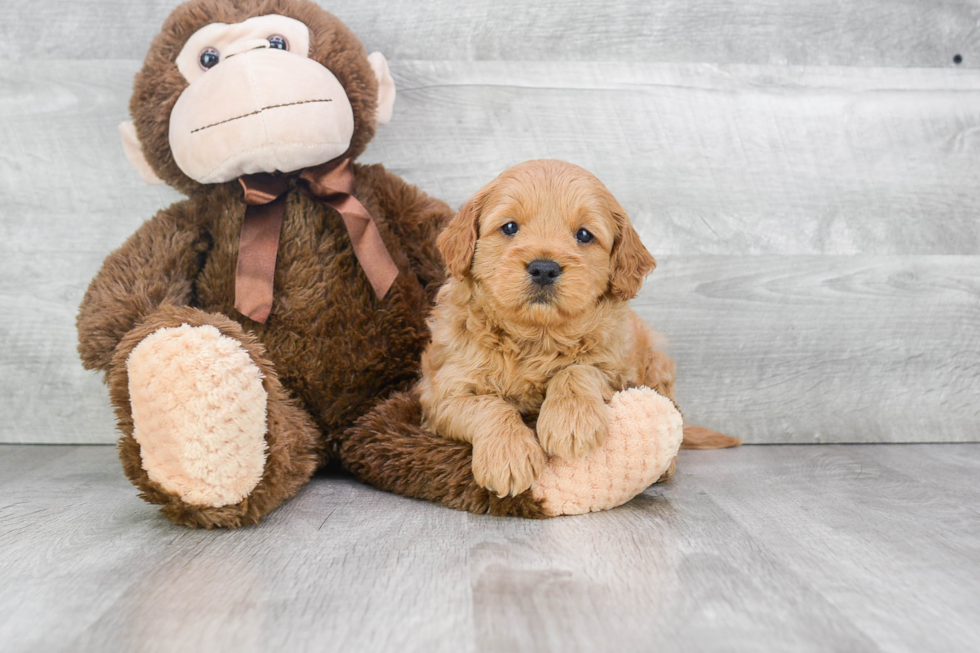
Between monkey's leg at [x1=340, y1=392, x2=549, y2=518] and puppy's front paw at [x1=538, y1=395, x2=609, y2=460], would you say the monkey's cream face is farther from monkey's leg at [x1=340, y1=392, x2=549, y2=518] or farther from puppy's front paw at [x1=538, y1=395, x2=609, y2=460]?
puppy's front paw at [x1=538, y1=395, x2=609, y2=460]

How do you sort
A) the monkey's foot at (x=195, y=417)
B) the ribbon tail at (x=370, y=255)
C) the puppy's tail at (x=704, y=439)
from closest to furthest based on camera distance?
the monkey's foot at (x=195, y=417)
the ribbon tail at (x=370, y=255)
the puppy's tail at (x=704, y=439)

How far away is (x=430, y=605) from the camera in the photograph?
980 mm

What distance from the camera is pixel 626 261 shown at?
141cm

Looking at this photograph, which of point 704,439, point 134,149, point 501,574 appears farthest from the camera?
point 704,439

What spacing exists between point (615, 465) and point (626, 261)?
1.25ft

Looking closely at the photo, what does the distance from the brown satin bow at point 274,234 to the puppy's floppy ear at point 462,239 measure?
225mm

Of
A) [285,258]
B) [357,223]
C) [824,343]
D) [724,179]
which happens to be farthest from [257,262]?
[824,343]

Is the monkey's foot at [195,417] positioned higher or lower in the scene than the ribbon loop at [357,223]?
lower

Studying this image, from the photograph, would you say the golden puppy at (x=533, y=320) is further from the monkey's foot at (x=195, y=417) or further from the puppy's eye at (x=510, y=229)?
the monkey's foot at (x=195, y=417)

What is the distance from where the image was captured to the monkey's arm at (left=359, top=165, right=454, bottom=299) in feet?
5.79

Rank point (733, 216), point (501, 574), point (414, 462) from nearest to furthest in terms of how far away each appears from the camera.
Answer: point (501, 574) < point (414, 462) < point (733, 216)

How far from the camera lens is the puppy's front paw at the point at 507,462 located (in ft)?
4.17

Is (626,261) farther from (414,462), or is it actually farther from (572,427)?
(414,462)

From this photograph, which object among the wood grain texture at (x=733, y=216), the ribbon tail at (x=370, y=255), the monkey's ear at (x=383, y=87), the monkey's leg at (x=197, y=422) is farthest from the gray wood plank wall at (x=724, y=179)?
the monkey's leg at (x=197, y=422)
